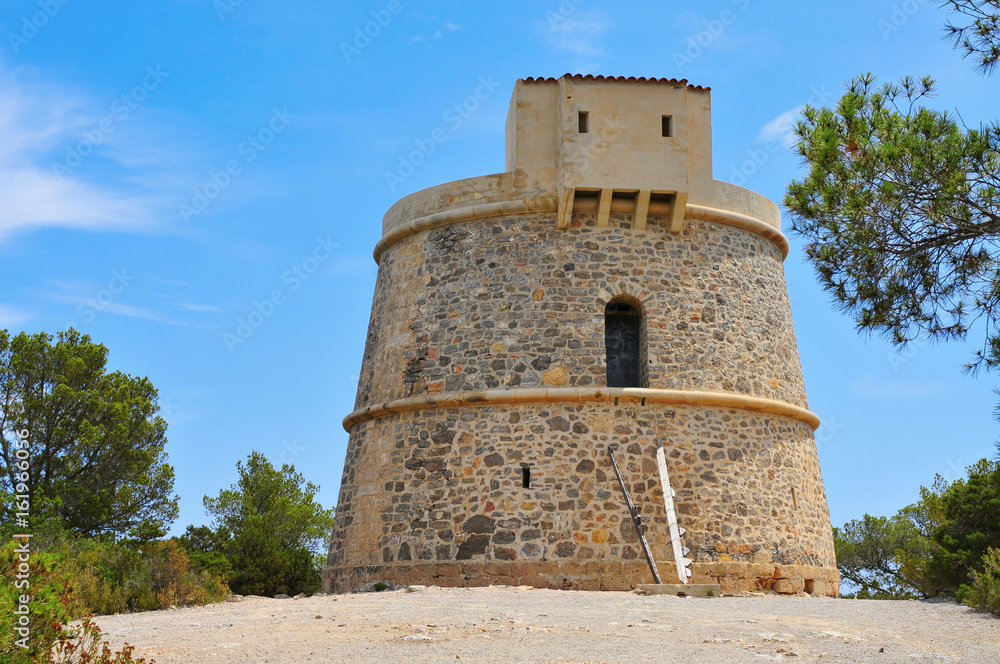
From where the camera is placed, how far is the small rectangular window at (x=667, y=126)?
39.9ft

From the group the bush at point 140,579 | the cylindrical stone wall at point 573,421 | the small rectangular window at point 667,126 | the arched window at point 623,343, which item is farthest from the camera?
the small rectangular window at point 667,126

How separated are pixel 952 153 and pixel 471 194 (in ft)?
23.2

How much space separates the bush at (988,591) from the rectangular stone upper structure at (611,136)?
5.71m

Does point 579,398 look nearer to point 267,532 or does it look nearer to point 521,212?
point 521,212

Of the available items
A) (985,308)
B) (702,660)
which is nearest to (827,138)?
(985,308)

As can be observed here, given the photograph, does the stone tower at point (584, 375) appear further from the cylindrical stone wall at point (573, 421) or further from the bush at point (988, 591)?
the bush at point (988, 591)

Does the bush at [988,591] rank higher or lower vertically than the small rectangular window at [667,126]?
lower

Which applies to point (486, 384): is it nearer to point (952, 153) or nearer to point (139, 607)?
point (139, 607)

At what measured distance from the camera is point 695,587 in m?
9.27

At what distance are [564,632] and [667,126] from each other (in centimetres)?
788

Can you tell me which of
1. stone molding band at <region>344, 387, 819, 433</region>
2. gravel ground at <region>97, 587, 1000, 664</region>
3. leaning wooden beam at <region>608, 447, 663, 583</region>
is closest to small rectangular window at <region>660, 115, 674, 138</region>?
stone molding band at <region>344, 387, 819, 433</region>

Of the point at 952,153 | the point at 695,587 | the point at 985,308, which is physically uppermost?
the point at 952,153

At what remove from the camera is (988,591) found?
310 inches

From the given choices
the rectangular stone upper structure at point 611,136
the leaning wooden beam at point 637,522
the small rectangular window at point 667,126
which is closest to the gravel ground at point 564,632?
the leaning wooden beam at point 637,522
